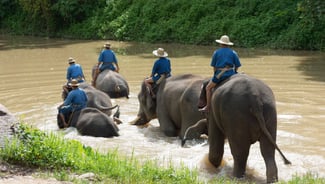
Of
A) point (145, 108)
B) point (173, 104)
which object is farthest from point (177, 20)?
point (173, 104)

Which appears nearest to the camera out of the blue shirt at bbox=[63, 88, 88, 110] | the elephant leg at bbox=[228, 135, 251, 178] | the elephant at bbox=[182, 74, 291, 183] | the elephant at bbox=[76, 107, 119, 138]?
the elephant at bbox=[182, 74, 291, 183]

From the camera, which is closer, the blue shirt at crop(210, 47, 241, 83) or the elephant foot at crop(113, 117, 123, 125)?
the blue shirt at crop(210, 47, 241, 83)

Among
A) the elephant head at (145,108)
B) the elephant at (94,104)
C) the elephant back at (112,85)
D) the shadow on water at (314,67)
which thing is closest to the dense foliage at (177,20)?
the shadow on water at (314,67)

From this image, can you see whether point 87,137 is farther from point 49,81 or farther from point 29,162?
point 49,81

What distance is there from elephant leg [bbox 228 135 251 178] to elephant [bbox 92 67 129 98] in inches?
318

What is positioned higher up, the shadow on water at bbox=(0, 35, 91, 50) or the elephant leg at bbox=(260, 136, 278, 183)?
the elephant leg at bbox=(260, 136, 278, 183)

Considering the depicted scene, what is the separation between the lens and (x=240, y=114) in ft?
27.4

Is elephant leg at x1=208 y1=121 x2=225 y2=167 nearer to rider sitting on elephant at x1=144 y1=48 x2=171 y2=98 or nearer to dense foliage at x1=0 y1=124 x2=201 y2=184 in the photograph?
dense foliage at x1=0 y1=124 x2=201 y2=184

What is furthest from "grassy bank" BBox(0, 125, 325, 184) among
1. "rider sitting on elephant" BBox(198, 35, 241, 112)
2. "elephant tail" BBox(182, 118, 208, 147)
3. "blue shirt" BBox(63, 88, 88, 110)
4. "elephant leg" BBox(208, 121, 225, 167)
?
"blue shirt" BBox(63, 88, 88, 110)

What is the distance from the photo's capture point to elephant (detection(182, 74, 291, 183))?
8305mm

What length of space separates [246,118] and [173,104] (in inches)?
158

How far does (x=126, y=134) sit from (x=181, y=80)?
1.67 meters

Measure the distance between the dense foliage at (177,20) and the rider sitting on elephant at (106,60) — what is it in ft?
31.1

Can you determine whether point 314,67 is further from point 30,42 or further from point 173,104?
point 30,42
